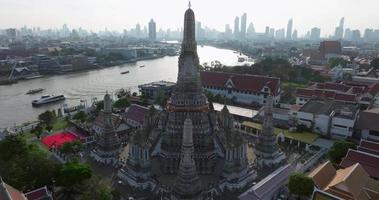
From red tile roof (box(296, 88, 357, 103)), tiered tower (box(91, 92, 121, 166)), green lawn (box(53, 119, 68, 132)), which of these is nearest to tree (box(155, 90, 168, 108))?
green lawn (box(53, 119, 68, 132))

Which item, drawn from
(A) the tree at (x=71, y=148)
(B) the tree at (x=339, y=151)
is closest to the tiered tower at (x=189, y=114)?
(A) the tree at (x=71, y=148)

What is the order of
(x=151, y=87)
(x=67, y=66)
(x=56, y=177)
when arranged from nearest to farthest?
(x=56, y=177), (x=151, y=87), (x=67, y=66)

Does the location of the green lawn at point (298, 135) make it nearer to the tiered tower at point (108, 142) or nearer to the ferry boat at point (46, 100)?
the tiered tower at point (108, 142)

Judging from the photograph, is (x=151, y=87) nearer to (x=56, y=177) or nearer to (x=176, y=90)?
(x=176, y=90)

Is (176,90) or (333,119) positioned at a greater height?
(176,90)

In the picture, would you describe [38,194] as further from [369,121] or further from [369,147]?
[369,121]

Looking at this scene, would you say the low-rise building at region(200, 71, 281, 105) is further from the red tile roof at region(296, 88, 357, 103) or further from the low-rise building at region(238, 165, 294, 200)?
the low-rise building at region(238, 165, 294, 200)

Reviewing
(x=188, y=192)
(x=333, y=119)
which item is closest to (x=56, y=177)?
(x=188, y=192)
